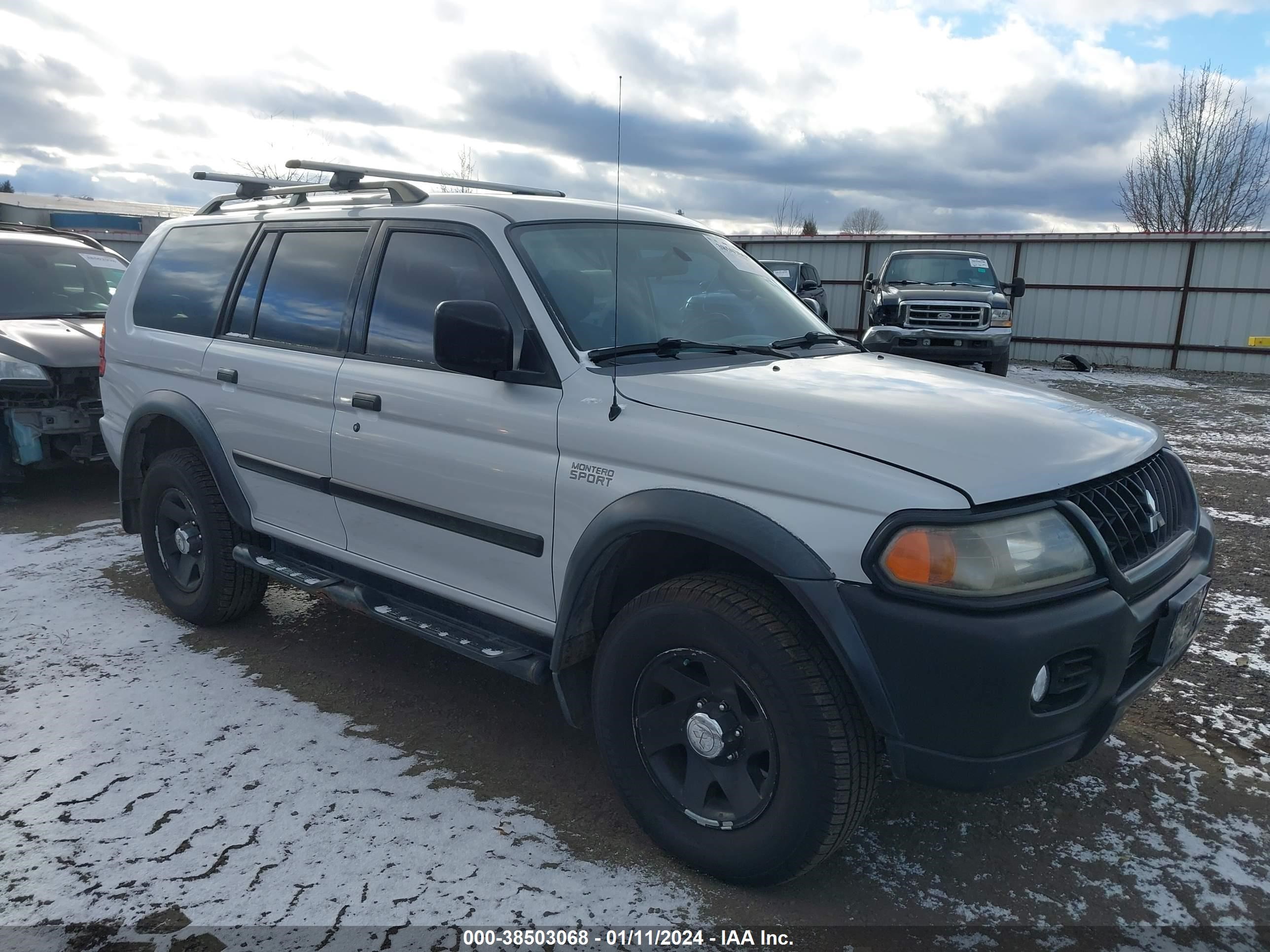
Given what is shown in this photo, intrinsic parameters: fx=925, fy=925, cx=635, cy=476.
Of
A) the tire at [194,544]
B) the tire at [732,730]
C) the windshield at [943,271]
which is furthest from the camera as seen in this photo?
the windshield at [943,271]

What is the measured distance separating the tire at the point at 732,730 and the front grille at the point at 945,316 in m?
11.6

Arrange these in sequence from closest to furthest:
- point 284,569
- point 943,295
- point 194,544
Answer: point 284,569 → point 194,544 → point 943,295

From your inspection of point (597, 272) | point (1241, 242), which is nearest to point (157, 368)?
point (597, 272)

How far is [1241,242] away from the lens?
17.9 metres

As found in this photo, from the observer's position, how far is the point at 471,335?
2844 millimetres

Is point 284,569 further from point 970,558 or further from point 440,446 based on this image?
point 970,558

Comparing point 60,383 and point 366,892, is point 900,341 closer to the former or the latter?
point 60,383

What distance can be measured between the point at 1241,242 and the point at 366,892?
67.5 ft

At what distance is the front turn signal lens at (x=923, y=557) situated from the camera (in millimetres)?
2205

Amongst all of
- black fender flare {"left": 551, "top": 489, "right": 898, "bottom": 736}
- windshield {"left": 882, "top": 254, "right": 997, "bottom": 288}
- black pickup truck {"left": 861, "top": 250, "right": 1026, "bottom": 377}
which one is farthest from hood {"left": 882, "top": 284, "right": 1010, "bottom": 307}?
black fender flare {"left": 551, "top": 489, "right": 898, "bottom": 736}

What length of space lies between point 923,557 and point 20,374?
6.58m

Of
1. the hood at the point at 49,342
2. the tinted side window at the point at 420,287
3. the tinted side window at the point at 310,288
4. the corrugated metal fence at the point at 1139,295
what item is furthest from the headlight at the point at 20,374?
the corrugated metal fence at the point at 1139,295

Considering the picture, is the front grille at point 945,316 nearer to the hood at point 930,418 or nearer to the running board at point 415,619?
the hood at point 930,418

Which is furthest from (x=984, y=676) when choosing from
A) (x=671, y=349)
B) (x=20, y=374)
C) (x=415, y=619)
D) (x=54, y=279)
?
(x=54, y=279)
